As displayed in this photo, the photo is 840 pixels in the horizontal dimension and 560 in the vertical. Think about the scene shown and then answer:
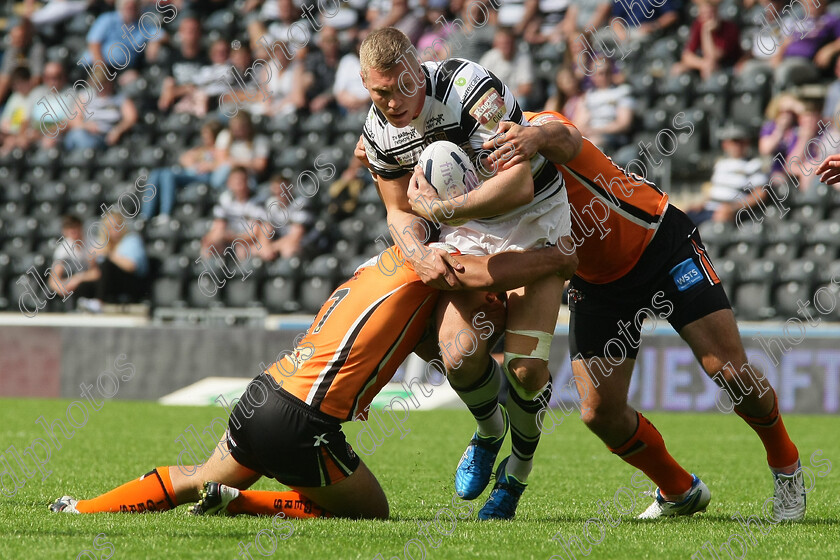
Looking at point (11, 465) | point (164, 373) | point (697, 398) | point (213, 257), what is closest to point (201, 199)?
point (213, 257)

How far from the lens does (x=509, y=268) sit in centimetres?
491

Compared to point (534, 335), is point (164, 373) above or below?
below

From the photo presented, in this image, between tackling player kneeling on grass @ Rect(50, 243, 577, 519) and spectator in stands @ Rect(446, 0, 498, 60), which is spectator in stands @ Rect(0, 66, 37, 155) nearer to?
spectator in stands @ Rect(446, 0, 498, 60)

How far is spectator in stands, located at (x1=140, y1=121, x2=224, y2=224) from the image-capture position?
49.9 feet

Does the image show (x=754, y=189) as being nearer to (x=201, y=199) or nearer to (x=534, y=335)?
(x=201, y=199)

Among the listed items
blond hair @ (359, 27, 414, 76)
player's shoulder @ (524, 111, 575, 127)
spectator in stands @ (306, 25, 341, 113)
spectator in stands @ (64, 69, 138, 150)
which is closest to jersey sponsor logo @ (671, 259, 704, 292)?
player's shoulder @ (524, 111, 575, 127)

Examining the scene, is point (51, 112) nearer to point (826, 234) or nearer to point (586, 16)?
point (586, 16)

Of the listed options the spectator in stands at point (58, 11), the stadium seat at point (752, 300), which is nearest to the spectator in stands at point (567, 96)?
the stadium seat at point (752, 300)

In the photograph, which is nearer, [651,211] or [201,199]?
[651,211]

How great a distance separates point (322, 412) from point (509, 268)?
1.08m

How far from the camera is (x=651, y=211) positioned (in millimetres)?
5438

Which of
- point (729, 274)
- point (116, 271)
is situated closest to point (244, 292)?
point (116, 271)

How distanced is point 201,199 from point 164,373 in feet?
10.2

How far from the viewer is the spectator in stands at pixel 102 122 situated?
660 inches
